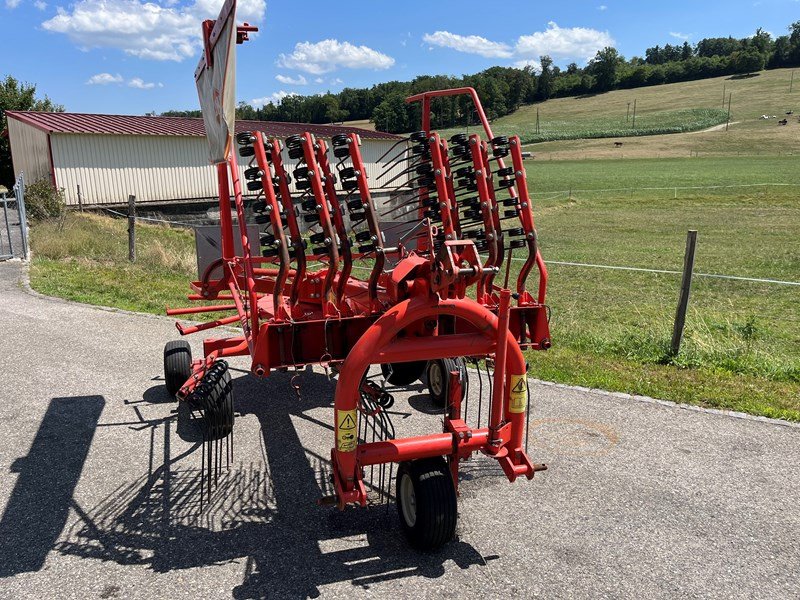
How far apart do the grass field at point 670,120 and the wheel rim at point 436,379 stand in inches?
2225

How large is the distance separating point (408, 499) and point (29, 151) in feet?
84.7

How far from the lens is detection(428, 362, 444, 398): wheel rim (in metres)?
5.98

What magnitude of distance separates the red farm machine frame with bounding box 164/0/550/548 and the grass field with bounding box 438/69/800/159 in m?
57.5

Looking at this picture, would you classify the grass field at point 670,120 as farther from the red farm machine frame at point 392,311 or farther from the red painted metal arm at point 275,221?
the red painted metal arm at point 275,221

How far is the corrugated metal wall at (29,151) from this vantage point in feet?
72.6

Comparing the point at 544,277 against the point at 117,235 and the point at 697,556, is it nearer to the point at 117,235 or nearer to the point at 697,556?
the point at 697,556

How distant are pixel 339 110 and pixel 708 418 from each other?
86.8 metres

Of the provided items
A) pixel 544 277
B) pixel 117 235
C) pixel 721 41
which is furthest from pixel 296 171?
pixel 721 41

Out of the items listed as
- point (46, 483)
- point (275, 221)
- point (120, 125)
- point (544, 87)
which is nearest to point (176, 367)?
point (46, 483)

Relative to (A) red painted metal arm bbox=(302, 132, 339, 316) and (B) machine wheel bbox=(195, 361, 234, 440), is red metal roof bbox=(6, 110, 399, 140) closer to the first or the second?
(B) machine wheel bbox=(195, 361, 234, 440)

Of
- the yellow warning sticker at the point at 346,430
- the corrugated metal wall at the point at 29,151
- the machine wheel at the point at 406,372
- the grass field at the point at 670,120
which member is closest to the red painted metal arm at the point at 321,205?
the yellow warning sticker at the point at 346,430

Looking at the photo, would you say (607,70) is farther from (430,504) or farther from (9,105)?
(430,504)

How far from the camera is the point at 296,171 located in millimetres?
4148

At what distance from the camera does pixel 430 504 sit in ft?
11.6
